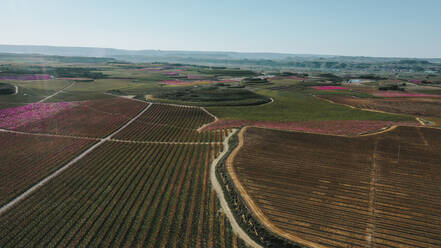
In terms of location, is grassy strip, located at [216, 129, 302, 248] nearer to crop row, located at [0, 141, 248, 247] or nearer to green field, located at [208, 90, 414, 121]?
crop row, located at [0, 141, 248, 247]

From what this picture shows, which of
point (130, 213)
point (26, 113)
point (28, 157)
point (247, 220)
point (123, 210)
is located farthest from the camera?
point (26, 113)

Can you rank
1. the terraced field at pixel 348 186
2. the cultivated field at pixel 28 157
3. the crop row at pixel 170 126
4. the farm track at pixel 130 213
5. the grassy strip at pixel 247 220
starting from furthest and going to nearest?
the crop row at pixel 170 126 < the cultivated field at pixel 28 157 < the farm track at pixel 130 213 < the terraced field at pixel 348 186 < the grassy strip at pixel 247 220

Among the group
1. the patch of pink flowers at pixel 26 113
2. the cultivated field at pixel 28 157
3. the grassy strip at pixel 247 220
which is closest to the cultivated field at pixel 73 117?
the patch of pink flowers at pixel 26 113

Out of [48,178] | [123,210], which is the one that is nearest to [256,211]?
[123,210]

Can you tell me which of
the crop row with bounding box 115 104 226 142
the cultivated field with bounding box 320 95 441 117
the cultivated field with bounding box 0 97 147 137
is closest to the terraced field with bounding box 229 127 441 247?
the crop row with bounding box 115 104 226 142

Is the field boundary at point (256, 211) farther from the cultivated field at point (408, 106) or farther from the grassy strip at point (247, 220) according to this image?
the cultivated field at point (408, 106)

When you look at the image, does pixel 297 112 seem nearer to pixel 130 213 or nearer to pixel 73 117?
pixel 130 213
